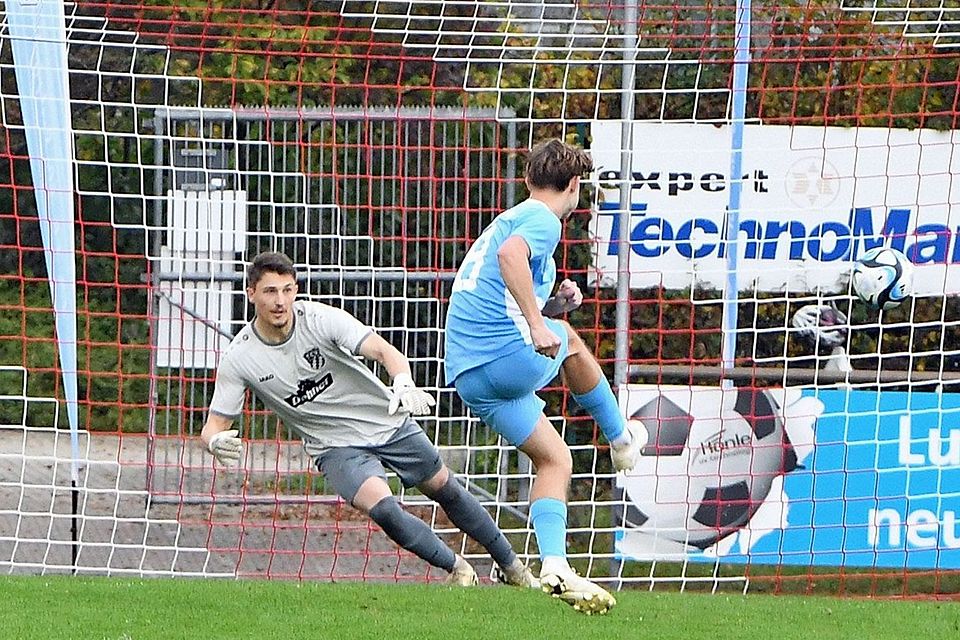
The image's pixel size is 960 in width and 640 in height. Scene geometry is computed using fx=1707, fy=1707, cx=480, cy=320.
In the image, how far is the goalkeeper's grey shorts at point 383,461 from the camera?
7.33m

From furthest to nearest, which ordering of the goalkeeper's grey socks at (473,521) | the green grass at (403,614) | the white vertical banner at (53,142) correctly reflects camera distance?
the white vertical banner at (53,142) < the goalkeeper's grey socks at (473,521) < the green grass at (403,614)

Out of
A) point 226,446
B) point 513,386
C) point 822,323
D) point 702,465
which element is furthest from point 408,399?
point 822,323

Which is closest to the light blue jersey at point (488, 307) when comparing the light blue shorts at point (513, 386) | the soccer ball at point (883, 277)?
the light blue shorts at point (513, 386)

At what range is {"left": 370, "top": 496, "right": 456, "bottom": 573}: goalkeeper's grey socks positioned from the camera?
23.6ft

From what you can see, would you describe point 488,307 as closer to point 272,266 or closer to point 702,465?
point 272,266

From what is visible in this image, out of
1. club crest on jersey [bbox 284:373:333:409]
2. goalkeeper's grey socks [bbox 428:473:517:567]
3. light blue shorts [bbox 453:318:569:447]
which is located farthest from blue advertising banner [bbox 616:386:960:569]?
light blue shorts [bbox 453:318:569:447]

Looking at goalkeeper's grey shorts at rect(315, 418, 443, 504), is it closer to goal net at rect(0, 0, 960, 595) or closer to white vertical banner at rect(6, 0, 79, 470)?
goal net at rect(0, 0, 960, 595)

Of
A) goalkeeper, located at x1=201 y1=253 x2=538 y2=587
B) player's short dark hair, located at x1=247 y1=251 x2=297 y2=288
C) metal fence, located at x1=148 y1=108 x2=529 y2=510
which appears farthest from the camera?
metal fence, located at x1=148 y1=108 x2=529 y2=510

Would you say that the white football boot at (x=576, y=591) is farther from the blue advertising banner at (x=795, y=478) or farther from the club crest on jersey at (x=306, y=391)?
the blue advertising banner at (x=795, y=478)

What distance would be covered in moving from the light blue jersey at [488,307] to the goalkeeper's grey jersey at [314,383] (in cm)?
95

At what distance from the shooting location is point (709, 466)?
9016mm

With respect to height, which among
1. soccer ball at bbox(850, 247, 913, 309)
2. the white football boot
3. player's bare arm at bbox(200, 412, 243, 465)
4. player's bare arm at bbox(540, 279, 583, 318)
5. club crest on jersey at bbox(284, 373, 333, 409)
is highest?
player's bare arm at bbox(540, 279, 583, 318)

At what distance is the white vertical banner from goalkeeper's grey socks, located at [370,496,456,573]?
200cm

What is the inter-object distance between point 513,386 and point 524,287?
0.59 metres
